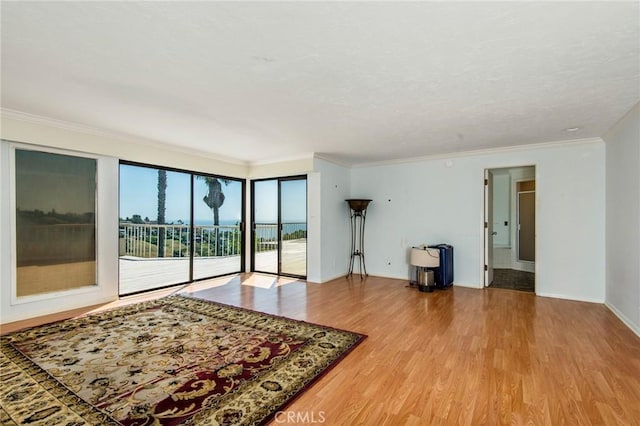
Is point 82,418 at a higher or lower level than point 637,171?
lower

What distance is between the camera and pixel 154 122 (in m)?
3.66

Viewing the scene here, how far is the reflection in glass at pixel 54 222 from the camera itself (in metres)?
3.52

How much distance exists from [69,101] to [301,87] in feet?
8.22

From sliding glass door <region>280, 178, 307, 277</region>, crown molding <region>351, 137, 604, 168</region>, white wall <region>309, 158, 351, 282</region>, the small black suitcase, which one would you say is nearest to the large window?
sliding glass door <region>280, 178, 307, 277</region>

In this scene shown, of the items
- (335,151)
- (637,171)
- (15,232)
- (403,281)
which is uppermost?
(335,151)

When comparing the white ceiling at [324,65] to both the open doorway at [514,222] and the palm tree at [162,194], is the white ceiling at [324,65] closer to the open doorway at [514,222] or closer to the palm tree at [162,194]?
the palm tree at [162,194]

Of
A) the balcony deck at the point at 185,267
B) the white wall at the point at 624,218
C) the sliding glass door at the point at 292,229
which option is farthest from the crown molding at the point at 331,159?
the white wall at the point at 624,218

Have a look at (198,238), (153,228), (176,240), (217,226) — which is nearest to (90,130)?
(153,228)

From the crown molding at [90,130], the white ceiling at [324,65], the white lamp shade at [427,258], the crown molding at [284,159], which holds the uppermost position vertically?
the white ceiling at [324,65]

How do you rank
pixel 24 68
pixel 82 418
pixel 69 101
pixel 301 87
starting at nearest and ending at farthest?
1. pixel 82 418
2. pixel 24 68
3. pixel 301 87
4. pixel 69 101

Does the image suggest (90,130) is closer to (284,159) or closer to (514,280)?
(284,159)

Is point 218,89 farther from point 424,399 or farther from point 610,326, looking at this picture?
point 610,326

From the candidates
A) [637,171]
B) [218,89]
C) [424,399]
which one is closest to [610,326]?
[637,171]

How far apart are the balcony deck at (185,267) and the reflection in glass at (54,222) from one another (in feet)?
2.11
